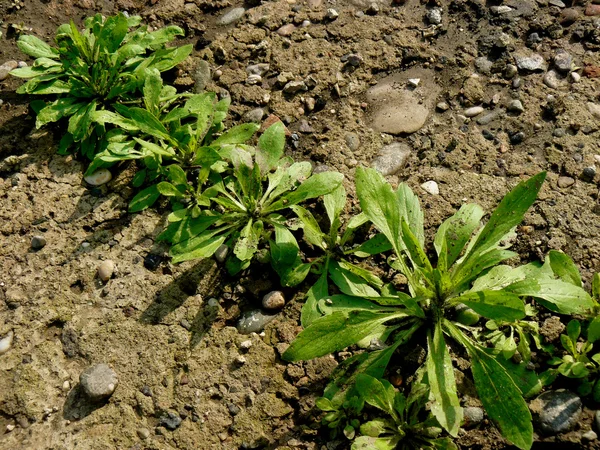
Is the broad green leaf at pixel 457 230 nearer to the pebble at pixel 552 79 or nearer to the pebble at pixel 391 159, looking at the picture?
the pebble at pixel 391 159

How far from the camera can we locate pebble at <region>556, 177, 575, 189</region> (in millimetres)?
3268

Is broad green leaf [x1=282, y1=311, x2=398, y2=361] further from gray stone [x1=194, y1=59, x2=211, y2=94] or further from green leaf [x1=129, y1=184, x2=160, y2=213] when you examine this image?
gray stone [x1=194, y1=59, x2=211, y2=94]

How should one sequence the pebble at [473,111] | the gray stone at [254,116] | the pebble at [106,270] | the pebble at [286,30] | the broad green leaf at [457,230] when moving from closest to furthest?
the broad green leaf at [457,230], the pebble at [106,270], the pebble at [473,111], the gray stone at [254,116], the pebble at [286,30]

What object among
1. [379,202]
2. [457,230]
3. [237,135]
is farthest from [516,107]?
[237,135]

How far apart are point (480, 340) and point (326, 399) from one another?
2.77 ft

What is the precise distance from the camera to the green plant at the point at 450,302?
8.26 feet

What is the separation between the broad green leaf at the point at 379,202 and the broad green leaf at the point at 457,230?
0.25 meters

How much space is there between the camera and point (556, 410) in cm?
268

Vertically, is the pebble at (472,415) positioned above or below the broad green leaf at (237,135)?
below

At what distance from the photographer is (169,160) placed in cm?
351

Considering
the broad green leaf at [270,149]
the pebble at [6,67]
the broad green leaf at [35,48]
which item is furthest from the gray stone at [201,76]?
the pebble at [6,67]

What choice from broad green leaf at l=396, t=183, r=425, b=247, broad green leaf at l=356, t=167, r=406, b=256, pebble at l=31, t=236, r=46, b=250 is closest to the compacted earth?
pebble at l=31, t=236, r=46, b=250

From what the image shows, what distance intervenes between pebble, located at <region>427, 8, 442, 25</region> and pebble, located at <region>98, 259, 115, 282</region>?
8.55 feet

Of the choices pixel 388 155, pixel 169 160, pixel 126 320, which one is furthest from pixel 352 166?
pixel 126 320
